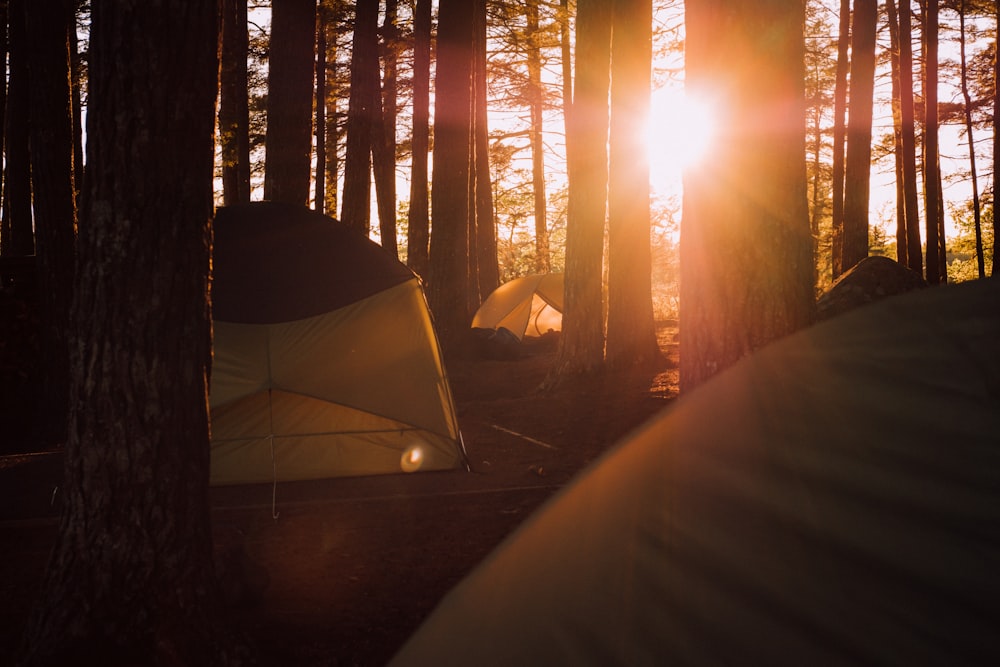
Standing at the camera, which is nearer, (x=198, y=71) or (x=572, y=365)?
(x=198, y=71)

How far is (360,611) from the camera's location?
4258 mm

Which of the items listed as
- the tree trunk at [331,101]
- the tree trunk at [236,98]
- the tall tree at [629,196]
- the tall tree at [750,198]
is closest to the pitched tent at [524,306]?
the tree trunk at [236,98]

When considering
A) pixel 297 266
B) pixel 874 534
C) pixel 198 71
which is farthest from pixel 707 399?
pixel 297 266

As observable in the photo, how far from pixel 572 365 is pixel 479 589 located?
27.6 ft

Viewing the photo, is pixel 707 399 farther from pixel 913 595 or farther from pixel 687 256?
pixel 687 256

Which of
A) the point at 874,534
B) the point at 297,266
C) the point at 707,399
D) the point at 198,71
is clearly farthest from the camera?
the point at 297,266

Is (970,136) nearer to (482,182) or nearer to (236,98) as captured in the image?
(482,182)

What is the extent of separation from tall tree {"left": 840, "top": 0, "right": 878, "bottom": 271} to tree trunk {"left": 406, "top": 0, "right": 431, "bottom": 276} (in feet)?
26.9

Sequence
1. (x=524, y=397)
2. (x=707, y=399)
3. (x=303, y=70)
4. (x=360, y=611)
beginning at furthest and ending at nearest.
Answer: (x=524, y=397) → (x=303, y=70) → (x=360, y=611) → (x=707, y=399)

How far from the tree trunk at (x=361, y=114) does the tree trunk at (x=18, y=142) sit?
16.0 feet

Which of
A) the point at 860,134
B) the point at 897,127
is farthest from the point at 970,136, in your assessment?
the point at 860,134

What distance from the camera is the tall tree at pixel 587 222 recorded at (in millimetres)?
10672

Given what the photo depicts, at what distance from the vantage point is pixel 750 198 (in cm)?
467

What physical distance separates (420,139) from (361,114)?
1.44 metres
